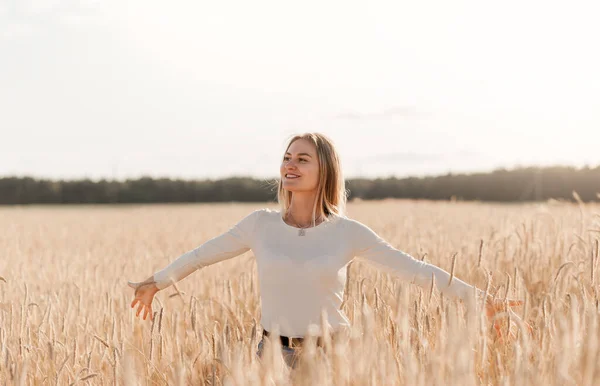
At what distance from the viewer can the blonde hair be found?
9.95ft

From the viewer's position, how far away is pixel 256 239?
119 inches

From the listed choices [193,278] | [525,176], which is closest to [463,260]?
[193,278]

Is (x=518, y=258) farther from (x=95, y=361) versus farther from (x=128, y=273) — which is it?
(x=128, y=273)

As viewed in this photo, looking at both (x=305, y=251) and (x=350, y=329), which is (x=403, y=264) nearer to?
(x=305, y=251)

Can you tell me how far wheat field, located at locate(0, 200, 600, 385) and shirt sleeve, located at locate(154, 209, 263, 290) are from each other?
17 centimetres

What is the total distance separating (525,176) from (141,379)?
35.0 metres

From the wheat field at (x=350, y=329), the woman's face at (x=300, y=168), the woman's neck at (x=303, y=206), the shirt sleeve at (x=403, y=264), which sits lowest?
the wheat field at (x=350, y=329)

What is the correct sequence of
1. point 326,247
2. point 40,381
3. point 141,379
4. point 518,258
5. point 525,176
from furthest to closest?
1. point 525,176
2. point 518,258
3. point 326,247
4. point 40,381
5. point 141,379

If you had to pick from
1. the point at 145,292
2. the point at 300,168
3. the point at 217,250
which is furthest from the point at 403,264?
the point at 145,292

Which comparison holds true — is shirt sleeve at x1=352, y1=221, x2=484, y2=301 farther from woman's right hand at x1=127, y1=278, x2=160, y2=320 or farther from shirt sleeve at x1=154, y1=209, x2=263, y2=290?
woman's right hand at x1=127, y1=278, x2=160, y2=320

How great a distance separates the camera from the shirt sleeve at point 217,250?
10.1ft

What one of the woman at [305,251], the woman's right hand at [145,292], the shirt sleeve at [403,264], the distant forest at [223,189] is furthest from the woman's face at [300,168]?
the distant forest at [223,189]

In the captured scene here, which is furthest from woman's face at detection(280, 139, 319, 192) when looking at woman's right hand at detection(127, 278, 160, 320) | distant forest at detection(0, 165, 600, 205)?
distant forest at detection(0, 165, 600, 205)

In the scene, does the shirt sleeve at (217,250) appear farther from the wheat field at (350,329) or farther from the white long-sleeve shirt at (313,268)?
the wheat field at (350,329)
